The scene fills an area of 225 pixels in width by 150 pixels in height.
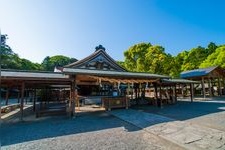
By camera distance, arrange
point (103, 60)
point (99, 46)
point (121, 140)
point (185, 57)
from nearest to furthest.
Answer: point (121, 140) → point (103, 60) → point (99, 46) → point (185, 57)

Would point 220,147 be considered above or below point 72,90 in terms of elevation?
below

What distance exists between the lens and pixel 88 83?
1673 cm

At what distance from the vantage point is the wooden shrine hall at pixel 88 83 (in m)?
10.9

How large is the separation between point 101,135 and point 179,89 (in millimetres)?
24594

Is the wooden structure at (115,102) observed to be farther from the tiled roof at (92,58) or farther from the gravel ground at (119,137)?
the tiled roof at (92,58)

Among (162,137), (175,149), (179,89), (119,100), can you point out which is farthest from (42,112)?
(179,89)

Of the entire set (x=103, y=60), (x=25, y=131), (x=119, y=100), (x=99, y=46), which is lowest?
(x=25, y=131)

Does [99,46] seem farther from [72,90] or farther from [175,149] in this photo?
[175,149]

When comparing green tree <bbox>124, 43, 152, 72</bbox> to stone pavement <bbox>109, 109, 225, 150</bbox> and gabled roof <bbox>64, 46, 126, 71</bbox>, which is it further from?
stone pavement <bbox>109, 109, 225, 150</bbox>

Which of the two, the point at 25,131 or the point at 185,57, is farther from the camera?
the point at 185,57

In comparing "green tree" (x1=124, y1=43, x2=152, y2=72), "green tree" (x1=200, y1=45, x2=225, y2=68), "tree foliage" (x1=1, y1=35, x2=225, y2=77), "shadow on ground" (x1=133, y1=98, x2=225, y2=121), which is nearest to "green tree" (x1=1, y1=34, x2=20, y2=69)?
"tree foliage" (x1=1, y1=35, x2=225, y2=77)

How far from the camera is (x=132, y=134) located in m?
7.03

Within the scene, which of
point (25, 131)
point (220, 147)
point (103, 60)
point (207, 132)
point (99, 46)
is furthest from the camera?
point (99, 46)

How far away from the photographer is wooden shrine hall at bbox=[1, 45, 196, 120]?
10859mm
